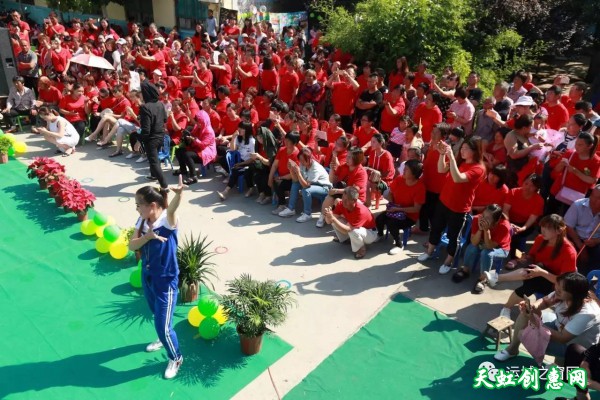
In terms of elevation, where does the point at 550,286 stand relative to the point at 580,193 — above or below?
below

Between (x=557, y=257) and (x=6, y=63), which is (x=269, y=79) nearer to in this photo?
(x=6, y=63)

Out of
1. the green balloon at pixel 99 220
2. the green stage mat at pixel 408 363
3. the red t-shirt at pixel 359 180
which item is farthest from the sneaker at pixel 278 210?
the green stage mat at pixel 408 363

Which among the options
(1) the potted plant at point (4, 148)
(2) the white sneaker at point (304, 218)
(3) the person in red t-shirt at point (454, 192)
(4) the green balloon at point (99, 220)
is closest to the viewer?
(3) the person in red t-shirt at point (454, 192)

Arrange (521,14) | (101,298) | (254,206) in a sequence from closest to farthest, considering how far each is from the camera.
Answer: (101,298), (254,206), (521,14)

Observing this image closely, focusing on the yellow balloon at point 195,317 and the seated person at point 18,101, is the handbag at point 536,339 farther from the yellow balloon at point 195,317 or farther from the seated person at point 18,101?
the seated person at point 18,101

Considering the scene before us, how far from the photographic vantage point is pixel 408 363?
4.54m

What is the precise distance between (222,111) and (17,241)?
13.8 feet

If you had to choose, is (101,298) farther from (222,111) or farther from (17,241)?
(222,111)

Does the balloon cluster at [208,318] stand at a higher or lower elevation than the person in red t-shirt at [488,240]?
lower

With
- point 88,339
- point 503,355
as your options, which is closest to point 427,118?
point 503,355

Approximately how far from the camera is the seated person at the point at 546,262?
15.3 ft

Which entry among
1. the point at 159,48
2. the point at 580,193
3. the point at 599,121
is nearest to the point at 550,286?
the point at 580,193

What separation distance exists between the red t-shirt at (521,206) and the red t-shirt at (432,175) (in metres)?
0.81

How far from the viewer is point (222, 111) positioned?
30.0 ft
